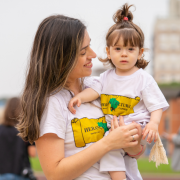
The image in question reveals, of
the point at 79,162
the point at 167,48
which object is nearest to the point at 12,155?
the point at 79,162

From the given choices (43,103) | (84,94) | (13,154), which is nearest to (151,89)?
(84,94)

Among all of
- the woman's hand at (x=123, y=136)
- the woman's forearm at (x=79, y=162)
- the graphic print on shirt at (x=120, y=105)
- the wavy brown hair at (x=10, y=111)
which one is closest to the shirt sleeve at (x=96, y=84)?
the graphic print on shirt at (x=120, y=105)

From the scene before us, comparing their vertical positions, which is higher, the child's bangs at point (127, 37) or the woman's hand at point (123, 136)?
the child's bangs at point (127, 37)

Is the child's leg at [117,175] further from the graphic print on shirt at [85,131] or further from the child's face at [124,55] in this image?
the child's face at [124,55]

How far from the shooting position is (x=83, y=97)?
2.24 m

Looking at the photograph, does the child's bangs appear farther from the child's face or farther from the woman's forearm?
the woman's forearm

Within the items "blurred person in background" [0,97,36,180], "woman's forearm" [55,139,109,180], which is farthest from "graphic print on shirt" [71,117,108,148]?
"blurred person in background" [0,97,36,180]

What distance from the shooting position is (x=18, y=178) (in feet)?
14.3

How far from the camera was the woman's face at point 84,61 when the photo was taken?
7.13ft

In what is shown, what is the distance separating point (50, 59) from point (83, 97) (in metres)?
0.38

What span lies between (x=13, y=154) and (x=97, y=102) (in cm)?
254

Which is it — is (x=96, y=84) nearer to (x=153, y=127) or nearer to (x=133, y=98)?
(x=133, y=98)

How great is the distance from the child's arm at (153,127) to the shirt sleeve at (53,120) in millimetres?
582

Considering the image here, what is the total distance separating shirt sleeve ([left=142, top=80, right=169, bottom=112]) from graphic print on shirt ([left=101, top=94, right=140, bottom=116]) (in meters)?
0.07
